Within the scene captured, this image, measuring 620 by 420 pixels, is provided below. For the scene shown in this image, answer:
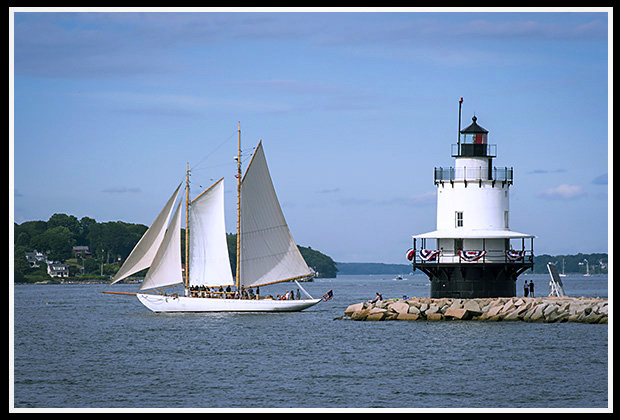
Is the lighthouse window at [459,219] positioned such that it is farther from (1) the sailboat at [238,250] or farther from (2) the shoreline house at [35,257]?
(2) the shoreline house at [35,257]

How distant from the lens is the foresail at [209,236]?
5581cm

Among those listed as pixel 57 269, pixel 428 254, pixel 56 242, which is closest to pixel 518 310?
pixel 428 254

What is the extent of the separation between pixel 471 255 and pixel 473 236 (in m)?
0.95

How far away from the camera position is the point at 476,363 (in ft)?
109

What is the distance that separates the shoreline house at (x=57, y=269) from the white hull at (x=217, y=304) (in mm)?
118779

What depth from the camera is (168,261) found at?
55.0 m

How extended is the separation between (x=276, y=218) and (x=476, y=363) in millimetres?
24757

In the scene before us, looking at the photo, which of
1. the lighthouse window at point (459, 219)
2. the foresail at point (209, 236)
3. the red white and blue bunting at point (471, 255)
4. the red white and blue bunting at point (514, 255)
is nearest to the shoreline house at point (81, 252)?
the foresail at point (209, 236)

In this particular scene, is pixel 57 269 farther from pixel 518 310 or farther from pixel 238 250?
pixel 518 310

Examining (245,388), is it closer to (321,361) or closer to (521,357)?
(321,361)

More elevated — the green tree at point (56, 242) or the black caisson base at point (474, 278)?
the green tree at point (56, 242)

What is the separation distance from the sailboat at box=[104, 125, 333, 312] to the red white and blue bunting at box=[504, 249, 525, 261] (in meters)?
13.7

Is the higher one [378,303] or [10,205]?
[10,205]
